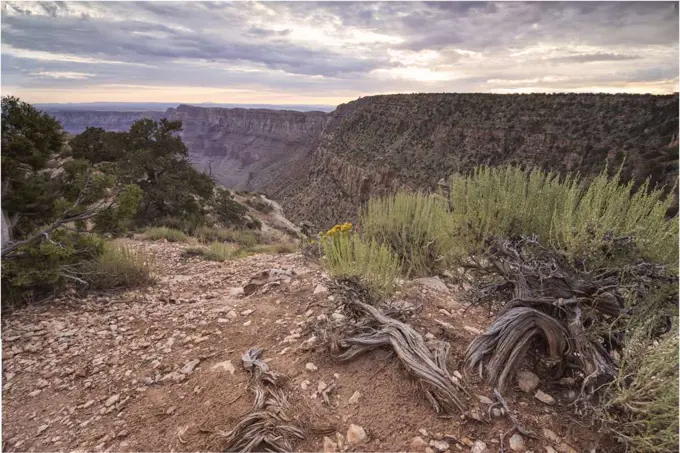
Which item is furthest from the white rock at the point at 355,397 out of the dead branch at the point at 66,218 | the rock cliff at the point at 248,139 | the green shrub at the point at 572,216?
the rock cliff at the point at 248,139

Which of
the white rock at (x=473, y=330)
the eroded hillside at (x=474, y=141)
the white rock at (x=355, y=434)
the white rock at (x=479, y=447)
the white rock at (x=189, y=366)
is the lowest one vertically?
the white rock at (x=189, y=366)

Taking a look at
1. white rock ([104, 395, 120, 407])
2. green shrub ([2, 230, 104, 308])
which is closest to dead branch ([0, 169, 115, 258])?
green shrub ([2, 230, 104, 308])

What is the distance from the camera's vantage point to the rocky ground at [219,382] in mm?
2246

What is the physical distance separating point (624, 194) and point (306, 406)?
9.38ft

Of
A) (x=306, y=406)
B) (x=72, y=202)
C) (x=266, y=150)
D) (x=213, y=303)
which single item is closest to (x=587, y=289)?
(x=306, y=406)

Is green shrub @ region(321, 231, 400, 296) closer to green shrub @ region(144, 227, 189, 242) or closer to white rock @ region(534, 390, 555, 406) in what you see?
white rock @ region(534, 390, 555, 406)

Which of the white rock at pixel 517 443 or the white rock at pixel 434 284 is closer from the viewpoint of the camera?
the white rock at pixel 517 443

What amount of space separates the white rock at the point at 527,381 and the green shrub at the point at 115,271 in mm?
4967

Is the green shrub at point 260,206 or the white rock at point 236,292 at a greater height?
the white rock at point 236,292

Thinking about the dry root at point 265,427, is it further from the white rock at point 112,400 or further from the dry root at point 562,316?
the dry root at point 562,316

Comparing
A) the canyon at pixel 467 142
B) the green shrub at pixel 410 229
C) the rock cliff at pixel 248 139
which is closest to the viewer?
the green shrub at pixel 410 229

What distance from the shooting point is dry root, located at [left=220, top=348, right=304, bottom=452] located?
2232mm

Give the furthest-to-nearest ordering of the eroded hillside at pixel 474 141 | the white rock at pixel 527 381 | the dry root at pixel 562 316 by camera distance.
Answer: the eroded hillside at pixel 474 141
the white rock at pixel 527 381
the dry root at pixel 562 316

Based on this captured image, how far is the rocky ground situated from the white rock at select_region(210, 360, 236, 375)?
0.02 m
